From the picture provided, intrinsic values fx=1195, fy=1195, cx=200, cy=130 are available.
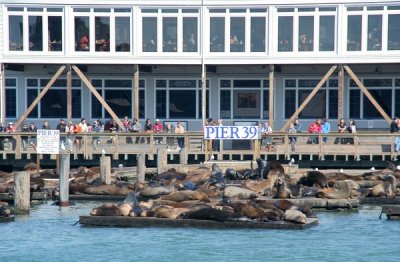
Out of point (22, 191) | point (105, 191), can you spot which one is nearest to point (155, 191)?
point (105, 191)

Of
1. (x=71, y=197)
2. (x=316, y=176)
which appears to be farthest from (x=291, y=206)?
(x=71, y=197)

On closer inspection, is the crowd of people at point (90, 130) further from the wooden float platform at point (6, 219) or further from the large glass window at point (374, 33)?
the wooden float platform at point (6, 219)

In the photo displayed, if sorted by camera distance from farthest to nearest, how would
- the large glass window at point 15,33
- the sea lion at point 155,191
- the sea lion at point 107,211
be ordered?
the large glass window at point 15,33, the sea lion at point 155,191, the sea lion at point 107,211

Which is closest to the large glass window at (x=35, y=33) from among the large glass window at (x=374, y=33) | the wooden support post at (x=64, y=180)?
the large glass window at (x=374, y=33)

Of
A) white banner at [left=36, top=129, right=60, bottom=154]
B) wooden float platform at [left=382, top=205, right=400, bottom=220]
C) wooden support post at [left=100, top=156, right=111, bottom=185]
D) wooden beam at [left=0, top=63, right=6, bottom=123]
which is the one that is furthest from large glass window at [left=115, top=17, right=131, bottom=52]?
wooden float platform at [left=382, top=205, right=400, bottom=220]

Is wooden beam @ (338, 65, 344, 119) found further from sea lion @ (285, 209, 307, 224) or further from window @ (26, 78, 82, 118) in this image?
sea lion @ (285, 209, 307, 224)

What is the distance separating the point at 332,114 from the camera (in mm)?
46938

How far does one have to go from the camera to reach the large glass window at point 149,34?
46.2 meters

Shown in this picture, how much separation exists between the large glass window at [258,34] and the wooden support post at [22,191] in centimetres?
1752

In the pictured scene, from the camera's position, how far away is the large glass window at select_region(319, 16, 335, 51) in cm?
4534

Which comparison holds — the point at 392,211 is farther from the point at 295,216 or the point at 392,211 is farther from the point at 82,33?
the point at 82,33

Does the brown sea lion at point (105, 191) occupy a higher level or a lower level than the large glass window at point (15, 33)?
lower

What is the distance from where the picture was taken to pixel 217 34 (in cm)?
4619

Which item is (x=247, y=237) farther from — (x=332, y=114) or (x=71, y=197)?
(x=332, y=114)
